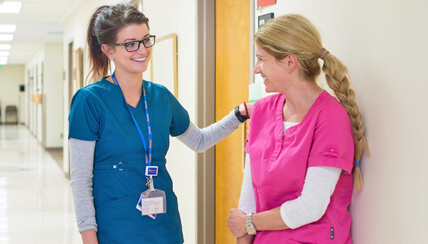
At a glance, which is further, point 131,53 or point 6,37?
point 6,37

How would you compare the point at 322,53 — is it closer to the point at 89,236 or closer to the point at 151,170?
the point at 151,170

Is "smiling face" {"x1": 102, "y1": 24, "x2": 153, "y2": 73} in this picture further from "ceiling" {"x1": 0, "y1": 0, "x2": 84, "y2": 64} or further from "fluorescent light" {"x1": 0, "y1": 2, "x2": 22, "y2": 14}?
"fluorescent light" {"x1": 0, "y1": 2, "x2": 22, "y2": 14}

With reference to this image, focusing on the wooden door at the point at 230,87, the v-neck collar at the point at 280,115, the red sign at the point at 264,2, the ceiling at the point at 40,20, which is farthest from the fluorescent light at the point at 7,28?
the v-neck collar at the point at 280,115

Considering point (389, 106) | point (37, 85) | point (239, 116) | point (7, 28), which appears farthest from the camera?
point (37, 85)

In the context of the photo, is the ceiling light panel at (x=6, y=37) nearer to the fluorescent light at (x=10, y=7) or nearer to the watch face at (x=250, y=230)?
the fluorescent light at (x=10, y=7)

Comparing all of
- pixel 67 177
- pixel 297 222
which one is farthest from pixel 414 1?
pixel 67 177

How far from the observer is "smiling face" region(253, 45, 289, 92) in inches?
64.3

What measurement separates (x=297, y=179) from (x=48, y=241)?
3710 mm

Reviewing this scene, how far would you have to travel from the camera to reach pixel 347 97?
163 centimetres

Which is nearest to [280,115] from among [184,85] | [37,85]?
[184,85]

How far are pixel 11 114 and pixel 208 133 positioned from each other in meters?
23.1

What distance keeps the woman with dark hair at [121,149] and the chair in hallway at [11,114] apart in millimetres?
23133

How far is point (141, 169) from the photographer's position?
1773mm

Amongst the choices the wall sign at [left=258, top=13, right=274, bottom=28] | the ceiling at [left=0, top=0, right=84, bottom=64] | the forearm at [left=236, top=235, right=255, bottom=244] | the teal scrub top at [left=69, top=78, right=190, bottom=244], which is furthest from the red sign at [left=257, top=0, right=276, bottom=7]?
the ceiling at [left=0, top=0, right=84, bottom=64]
